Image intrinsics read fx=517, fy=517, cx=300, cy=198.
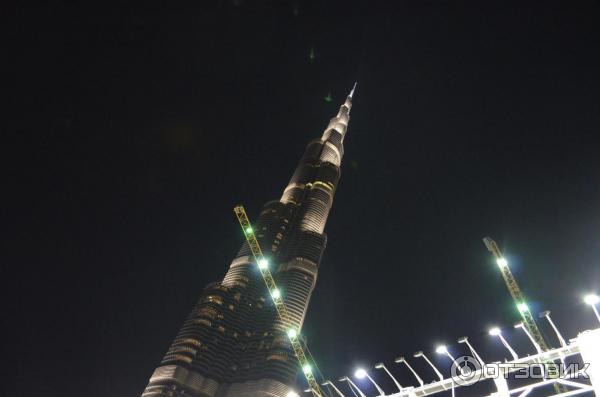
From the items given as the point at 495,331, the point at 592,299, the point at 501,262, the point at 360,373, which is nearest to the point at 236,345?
the point at 501,262

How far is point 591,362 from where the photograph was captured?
29.4 m

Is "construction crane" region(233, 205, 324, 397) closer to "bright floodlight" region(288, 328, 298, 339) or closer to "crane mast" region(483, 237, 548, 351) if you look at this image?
"bright floodlight" region(288, 328, 298, 339)

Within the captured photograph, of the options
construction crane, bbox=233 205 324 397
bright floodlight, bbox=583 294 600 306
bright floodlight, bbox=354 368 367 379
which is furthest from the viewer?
construction crane, bbox=233 205 324 397

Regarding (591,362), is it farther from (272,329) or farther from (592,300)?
(272,329)

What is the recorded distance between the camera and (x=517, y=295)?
333ft

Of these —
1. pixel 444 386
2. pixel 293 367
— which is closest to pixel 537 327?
pixel 444 386

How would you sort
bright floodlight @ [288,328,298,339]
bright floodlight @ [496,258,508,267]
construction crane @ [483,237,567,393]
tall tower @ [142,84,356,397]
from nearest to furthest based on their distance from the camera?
construction crane @ [483,237,567,393] → bright floodlight @ [496,258,508,267] → tall tower @ [142,84,356,397] → bright floodlight @ [288,328,298,339]

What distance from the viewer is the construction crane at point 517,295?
302ft

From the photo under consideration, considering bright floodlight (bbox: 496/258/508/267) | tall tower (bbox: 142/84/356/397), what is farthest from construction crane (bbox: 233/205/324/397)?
bright floodlight (bbox: 496/258/508/267)

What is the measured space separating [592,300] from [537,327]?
217ft

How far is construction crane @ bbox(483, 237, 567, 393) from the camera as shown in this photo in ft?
302

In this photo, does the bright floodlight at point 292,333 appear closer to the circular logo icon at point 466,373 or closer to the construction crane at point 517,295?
the construction crane at point 517,295

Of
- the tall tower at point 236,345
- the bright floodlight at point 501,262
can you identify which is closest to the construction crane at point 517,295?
the bright floodlight at point 501,262

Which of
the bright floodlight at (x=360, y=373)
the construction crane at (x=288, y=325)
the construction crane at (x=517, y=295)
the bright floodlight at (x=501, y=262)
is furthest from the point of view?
the construction crane at (x=288, y=325)
